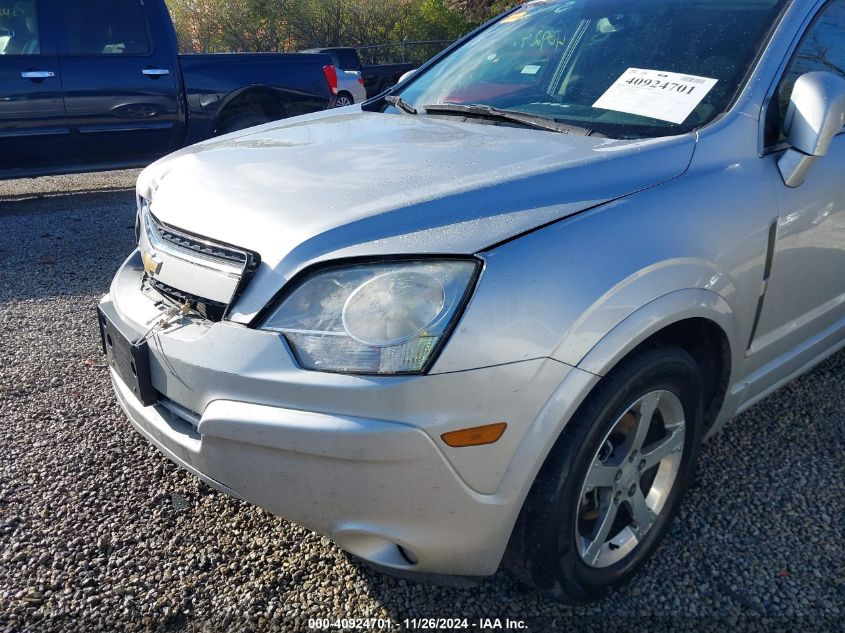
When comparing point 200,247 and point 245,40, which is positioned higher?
point 200,247

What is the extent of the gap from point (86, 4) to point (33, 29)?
518 mm

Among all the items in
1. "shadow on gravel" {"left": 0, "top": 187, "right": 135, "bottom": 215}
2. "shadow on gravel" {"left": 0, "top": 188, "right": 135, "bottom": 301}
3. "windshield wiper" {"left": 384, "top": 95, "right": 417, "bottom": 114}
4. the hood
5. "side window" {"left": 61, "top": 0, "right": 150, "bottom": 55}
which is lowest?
"shadow on gravel" {"left": 0, "top": 187, "right": 135, "bottom": 215}

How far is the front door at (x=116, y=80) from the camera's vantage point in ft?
21.4

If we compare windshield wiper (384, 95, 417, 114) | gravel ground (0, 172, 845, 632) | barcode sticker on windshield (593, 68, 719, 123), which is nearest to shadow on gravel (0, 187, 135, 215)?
gravel ground (0, 172, 845, 632)

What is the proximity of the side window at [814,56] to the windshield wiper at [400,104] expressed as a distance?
1.33 meters

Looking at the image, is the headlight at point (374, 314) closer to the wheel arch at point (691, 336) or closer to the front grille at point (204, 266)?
the front grille at point (204, 266)

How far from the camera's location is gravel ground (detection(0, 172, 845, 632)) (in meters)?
2.11

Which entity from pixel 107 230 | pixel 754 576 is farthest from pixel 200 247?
pixel 107 230

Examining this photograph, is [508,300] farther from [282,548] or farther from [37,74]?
[37,74]

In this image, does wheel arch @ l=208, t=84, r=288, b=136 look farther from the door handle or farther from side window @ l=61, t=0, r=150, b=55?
the door handle

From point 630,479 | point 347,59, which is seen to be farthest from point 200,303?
point 347,59

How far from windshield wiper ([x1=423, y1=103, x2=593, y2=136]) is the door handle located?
15.9 feet

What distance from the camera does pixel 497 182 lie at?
1.92 m

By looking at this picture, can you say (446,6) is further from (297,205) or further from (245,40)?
(297,205)
